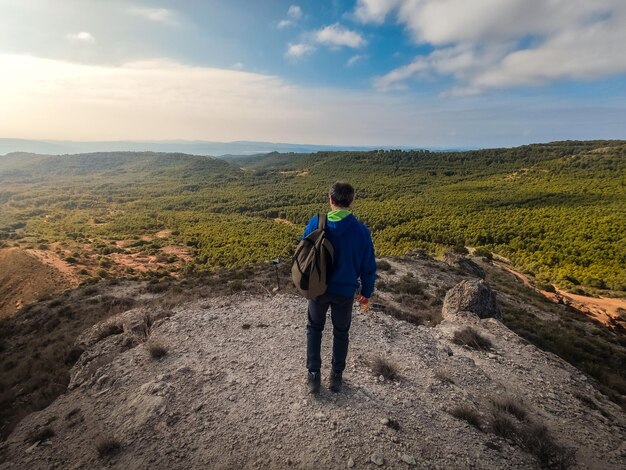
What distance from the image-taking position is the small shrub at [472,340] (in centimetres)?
822

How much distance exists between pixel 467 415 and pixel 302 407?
254cm

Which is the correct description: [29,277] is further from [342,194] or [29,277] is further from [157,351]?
[342,194]

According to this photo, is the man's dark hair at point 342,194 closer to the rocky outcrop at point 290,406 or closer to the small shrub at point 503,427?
the rocky outcrop at point 290,406

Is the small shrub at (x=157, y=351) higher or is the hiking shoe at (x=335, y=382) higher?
the hiking shoe at (x=335, y=382)

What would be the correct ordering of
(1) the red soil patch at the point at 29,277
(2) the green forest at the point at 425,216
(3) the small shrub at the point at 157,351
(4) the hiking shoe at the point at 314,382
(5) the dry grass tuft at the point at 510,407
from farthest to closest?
(2) the green forest at the point at 425,216
(1) the red soil patch at the point at 29,277
(3) the small shrub at the point at 157,351
(5) the dry grass tuft at the point at 510,407
(4) the hiking shoe at the point at 314,382

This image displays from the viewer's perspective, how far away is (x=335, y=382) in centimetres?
489

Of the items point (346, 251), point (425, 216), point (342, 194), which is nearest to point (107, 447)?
point (346, 251)

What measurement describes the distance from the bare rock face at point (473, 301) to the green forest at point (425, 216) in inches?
902

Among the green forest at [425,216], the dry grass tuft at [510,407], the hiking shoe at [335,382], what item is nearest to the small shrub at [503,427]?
the dry grass tuft at [510,407]

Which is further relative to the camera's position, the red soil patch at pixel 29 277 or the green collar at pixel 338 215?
the red soil patch at pixel 29 277

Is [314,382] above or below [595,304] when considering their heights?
above

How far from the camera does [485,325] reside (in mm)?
9695

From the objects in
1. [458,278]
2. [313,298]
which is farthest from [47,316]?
[458,278]

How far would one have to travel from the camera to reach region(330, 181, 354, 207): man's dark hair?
4.12 metres
